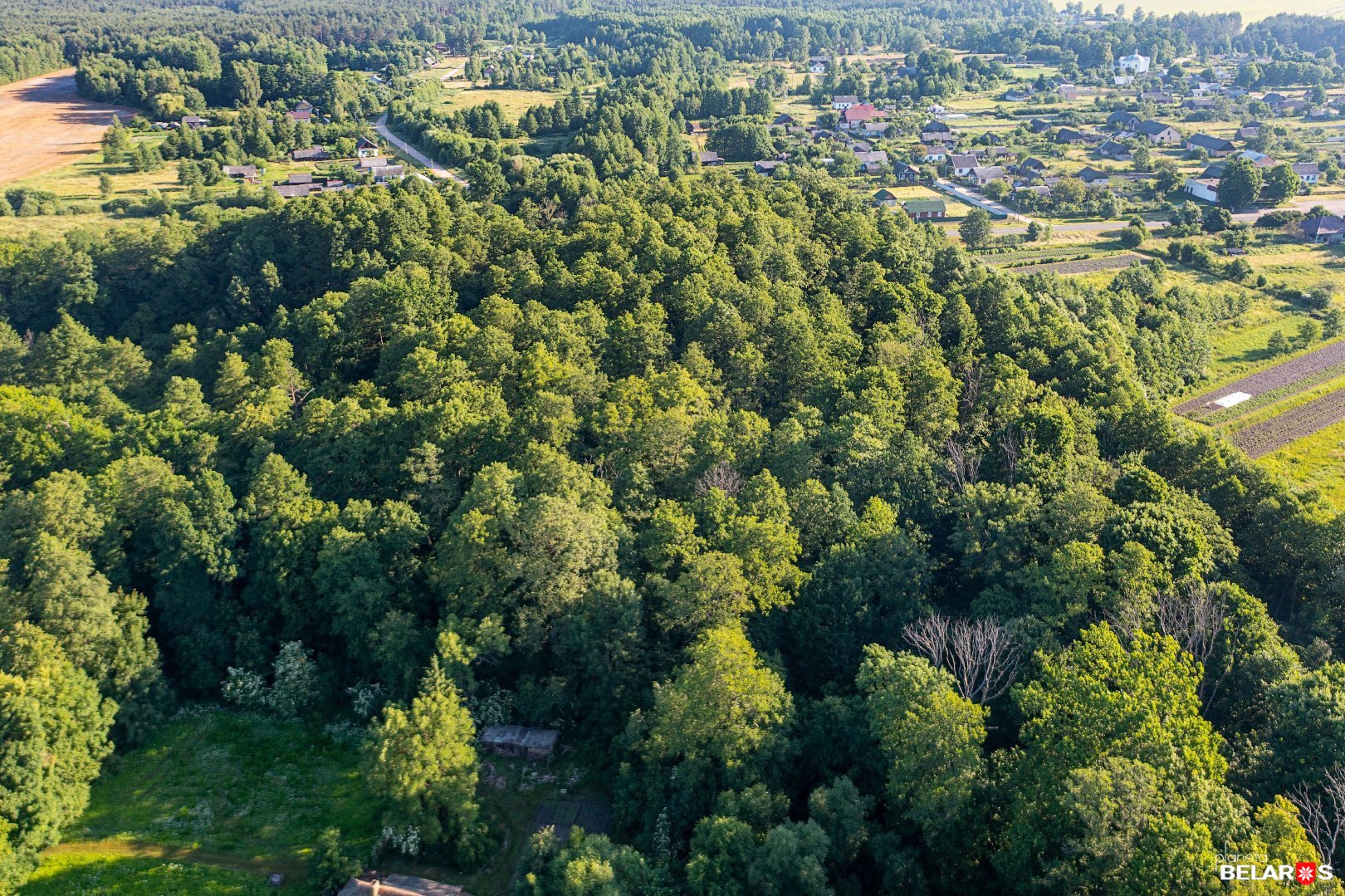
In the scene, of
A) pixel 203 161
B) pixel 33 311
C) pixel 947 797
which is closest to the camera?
pixel 947 797

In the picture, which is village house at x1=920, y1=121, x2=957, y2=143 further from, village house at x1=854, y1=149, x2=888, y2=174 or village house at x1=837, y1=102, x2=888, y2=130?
village house at x1=854, y1=149, x2=888, y2=174

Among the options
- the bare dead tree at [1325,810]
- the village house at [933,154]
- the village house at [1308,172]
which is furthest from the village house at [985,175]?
the bare dead tree at [1325,810]

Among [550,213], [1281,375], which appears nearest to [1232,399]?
[1281,375]

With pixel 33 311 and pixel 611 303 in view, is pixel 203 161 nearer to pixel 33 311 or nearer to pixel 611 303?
pixel 33 311

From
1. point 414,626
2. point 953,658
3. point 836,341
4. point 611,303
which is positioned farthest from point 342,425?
point 953,658

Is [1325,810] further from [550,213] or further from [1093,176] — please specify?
[1093,176]

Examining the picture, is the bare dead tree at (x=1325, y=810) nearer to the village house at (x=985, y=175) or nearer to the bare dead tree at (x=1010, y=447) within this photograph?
the bare dead tree at (x=1010, y=447)

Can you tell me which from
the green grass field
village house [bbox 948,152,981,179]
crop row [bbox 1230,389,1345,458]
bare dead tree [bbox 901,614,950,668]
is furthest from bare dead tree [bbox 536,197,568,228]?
village house [bbox 948,152,981,179]
